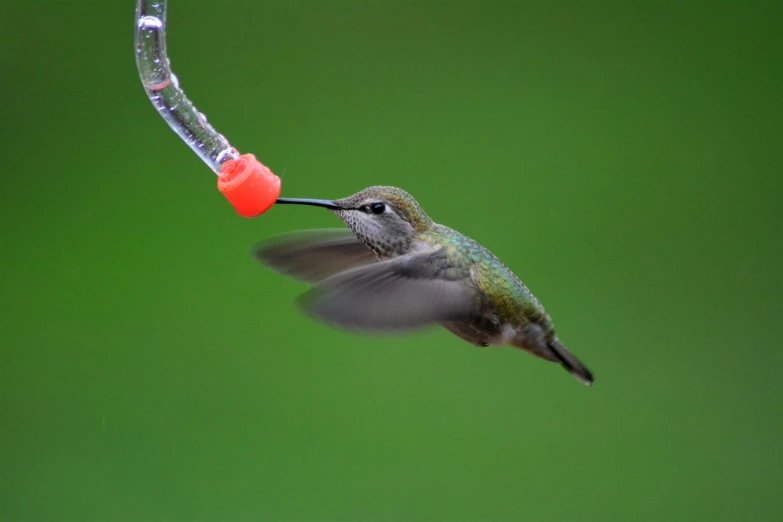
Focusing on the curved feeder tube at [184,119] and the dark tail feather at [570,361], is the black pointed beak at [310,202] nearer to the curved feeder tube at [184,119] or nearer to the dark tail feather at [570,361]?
the curved feeder tube at [184,119]

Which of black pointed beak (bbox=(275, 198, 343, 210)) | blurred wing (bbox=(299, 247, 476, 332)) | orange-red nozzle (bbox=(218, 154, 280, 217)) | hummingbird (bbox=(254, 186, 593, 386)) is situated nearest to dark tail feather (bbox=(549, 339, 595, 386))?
hummingbird (bbox=(254, 186, 593, 386))

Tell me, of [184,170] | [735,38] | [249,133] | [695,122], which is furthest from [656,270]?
[184,170]

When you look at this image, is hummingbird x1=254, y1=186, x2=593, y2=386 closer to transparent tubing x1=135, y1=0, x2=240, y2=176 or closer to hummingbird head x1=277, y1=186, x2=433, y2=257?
hummingbird head x1=277, y1=186, x2=433, y2=257

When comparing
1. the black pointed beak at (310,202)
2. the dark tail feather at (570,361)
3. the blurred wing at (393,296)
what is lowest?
the blurred wing at (393,296)

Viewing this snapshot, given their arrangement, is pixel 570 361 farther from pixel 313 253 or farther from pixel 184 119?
pixel 184 119

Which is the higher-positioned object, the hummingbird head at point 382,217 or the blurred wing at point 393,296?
Answer: the hummingbird head at point 382,217

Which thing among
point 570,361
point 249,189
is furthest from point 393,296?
point 570,361

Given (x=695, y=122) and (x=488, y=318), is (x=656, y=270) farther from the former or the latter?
(x=488, y=318)

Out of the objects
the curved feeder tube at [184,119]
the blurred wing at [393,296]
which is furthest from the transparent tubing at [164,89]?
the blurred wing at [393,296]
